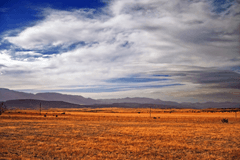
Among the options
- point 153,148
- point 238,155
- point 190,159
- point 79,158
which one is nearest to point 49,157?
point 79,158

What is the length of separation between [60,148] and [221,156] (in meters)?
11.9

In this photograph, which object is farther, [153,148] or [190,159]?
[153,148]

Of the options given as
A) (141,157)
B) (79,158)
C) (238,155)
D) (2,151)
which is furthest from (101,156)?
(238,155)

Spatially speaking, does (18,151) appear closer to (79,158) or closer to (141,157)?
(79,158)

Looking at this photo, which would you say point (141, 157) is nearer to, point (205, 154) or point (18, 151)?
point (205, 154)

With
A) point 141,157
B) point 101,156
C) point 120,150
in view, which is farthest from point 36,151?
point 141,157

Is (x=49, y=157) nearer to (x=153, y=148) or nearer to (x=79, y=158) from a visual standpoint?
(x=79, y=158)

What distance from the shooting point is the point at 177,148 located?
16125 mm

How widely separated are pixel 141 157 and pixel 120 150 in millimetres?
2458

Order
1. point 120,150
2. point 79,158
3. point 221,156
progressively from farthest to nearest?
1. point 120,150
2. point 221,156
3. point 79,158

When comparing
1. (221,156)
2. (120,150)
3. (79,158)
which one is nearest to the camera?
(79,158)

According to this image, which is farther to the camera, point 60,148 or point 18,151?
point 60,148

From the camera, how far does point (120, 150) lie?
49.8ft

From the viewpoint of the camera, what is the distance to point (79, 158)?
12727 mm
